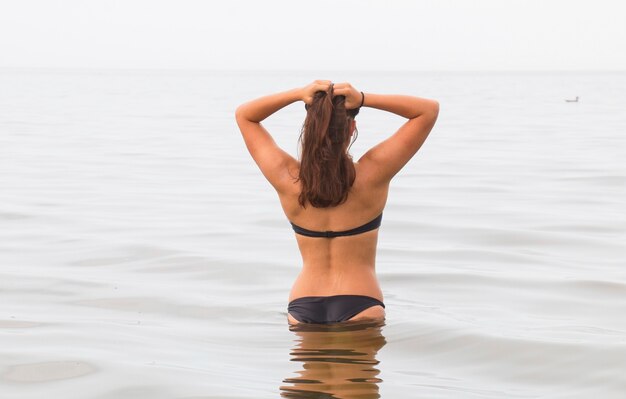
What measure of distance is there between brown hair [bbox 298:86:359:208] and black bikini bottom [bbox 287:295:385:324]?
719mm

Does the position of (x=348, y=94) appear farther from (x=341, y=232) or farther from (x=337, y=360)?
(x=337, y=360)

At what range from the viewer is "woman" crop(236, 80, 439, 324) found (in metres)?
6.02

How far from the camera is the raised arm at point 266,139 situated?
20.8ft

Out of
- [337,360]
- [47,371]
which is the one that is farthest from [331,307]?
[47,371]

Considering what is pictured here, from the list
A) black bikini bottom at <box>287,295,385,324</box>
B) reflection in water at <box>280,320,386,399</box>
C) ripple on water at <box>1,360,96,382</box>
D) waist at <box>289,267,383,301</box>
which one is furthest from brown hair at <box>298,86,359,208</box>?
ripple on water at <box>1,360,96,382</box>

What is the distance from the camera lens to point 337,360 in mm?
6363

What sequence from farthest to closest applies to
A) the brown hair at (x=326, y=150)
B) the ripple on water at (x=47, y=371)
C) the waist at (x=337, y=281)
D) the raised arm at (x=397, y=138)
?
the waist at (x=337, y=281) < the raised arm at (x=397, y=138) < the ripple on water at (x=47, y=371) < the brown hair at (x=326, y=150)

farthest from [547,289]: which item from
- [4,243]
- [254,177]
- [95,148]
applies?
[95,148]

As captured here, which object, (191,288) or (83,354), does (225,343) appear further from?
(191,288)

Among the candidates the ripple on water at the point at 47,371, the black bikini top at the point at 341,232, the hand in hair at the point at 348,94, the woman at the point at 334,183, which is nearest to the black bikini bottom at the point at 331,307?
the woman at the point at 334,183

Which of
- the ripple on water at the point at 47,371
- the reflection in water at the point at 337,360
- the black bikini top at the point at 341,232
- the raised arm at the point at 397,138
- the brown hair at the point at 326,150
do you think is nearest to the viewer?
the reflection in water at the point at 337,360

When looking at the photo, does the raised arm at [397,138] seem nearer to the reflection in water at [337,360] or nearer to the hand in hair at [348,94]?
the hand in hair at [348,94]

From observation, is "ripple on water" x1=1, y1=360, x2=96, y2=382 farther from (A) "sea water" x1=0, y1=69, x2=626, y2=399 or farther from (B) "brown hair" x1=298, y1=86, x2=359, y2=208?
(B) "brown hair" x1=298, y1=86, x2=359, y2=208

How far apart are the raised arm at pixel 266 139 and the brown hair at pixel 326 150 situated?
0.73 feet
